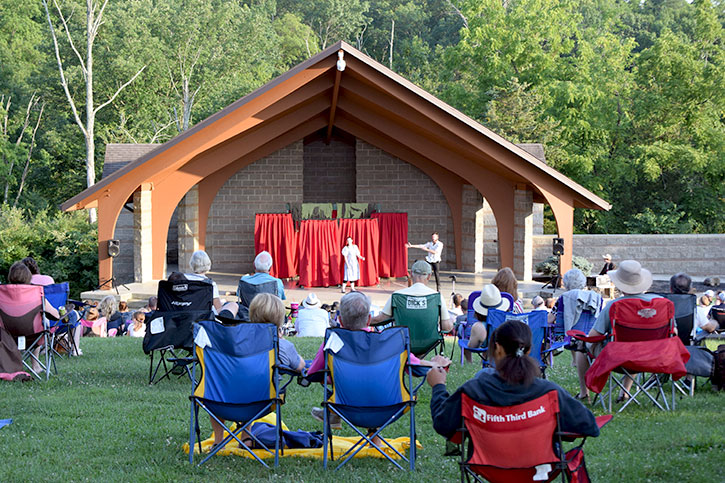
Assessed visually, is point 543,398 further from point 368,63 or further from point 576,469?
point 368,63

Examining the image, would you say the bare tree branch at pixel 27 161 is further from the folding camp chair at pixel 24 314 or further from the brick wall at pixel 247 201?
the folding camp chair at pixel 24 314

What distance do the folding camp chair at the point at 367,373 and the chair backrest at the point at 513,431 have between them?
113 centimetres

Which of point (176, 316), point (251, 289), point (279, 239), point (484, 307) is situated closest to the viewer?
point (484, 307)

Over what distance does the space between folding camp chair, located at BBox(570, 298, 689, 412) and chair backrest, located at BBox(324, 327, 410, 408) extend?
1.63m

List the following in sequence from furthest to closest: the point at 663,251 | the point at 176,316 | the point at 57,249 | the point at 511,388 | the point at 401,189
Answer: the point at 57,249
the point at 663,251
the point at 401,189
the point at 176,316
the point at 511,388

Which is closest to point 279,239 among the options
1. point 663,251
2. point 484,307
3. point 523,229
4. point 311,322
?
point 523,229

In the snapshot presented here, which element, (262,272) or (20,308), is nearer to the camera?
(20,308)

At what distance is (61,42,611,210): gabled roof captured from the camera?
16.8 m

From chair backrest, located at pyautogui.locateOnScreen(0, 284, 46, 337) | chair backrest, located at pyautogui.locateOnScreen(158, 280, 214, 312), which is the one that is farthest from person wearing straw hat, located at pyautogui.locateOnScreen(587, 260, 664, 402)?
chair backrest, located at pyautogui.locateOnScreen(0, 284, 46, 337)

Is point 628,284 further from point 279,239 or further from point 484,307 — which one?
point 279,239

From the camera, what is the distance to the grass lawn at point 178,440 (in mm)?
5074

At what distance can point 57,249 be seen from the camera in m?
23.7

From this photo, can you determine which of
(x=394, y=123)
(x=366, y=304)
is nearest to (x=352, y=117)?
(x=394, y=123)

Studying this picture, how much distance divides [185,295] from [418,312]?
2127mm
